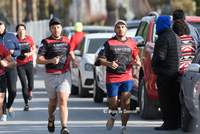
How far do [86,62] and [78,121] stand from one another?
4.33m

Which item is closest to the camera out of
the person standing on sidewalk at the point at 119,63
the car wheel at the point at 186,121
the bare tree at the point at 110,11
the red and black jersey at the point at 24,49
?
the car wheel at the point at 186,121

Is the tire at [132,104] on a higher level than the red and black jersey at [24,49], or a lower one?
lower

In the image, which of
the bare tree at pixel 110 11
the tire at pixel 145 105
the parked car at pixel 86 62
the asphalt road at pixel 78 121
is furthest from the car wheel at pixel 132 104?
the bare tree at pixel 110 11

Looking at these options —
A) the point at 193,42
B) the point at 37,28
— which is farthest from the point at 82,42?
the point at 37,28

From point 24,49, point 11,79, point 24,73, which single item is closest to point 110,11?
point 24,49

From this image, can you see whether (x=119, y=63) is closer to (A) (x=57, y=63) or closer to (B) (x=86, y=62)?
(A) (x=57, y=63)

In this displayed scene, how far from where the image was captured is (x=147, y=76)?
1009 centimetres

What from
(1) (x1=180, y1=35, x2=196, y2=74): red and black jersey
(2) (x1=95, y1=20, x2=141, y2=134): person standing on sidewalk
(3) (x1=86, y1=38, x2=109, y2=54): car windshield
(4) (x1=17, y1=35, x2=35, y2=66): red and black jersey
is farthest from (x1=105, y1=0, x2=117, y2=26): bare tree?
(2) (x1=95, y1=20, x2=141, y2=134): person standing on sidewalk

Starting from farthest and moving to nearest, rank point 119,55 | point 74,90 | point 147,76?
1. point 74,90
2. point 147,76
3. point 119,55

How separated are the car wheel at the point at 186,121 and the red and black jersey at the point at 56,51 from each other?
81.1 inches

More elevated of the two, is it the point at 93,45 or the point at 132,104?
the point at 93,45

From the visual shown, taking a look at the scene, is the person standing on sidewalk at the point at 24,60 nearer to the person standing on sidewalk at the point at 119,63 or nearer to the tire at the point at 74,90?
the tire at the point at 74,90

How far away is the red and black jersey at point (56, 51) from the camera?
28.2 feet

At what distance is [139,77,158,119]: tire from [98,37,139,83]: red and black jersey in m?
1.47
